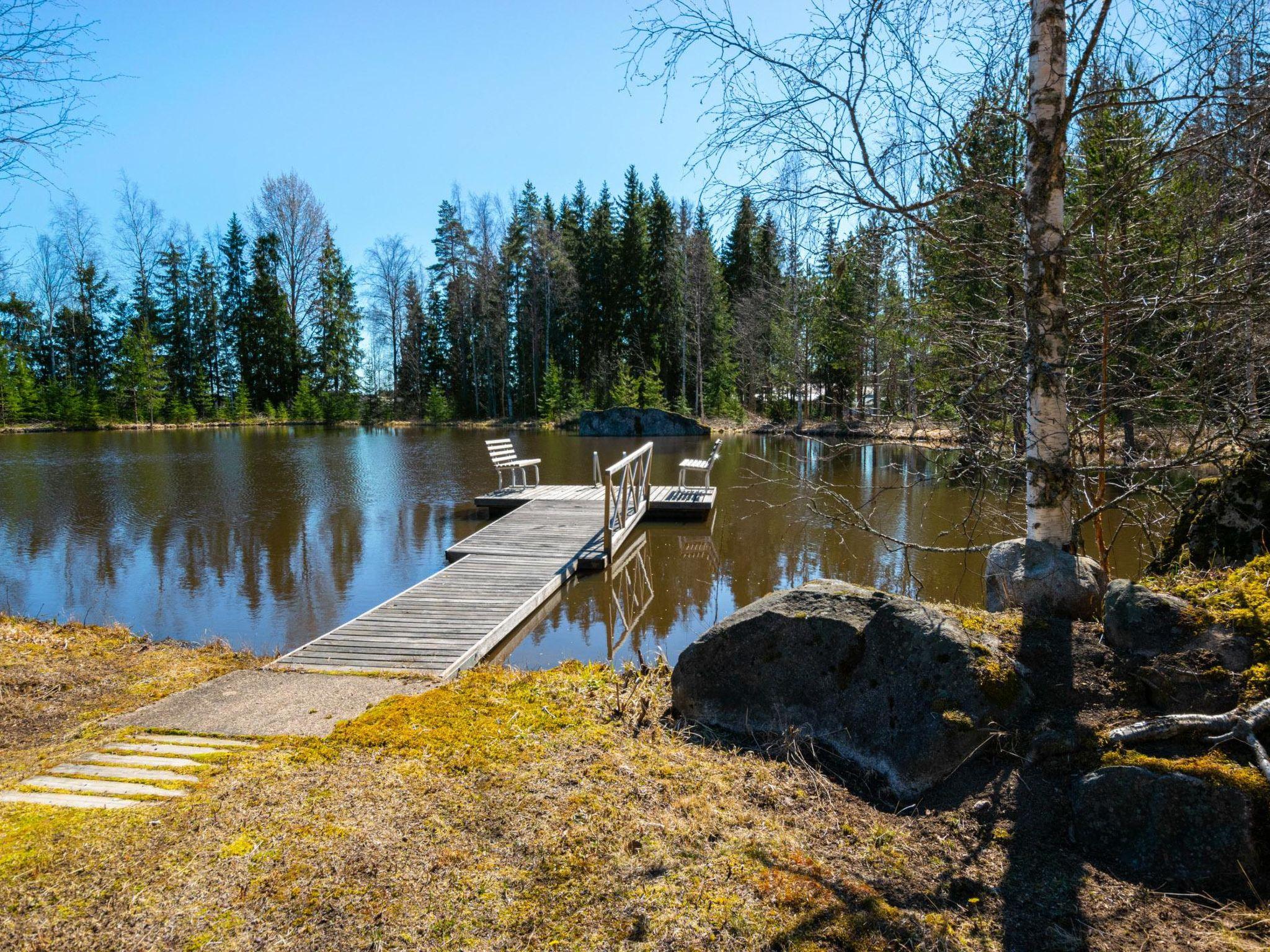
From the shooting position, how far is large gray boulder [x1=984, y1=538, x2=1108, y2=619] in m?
3.57

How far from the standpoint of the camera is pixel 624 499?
→ 506 inches

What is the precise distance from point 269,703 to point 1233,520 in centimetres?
609

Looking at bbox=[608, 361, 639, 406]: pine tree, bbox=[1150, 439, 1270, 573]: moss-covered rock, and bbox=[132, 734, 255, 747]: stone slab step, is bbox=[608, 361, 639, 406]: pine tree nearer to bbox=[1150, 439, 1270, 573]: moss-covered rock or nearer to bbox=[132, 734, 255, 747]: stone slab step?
bbox=[1150, 439, 1270, 573]: moss-covered rock

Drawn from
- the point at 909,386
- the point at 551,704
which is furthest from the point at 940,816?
the point at 909,386

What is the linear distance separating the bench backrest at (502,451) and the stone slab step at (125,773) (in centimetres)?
1232

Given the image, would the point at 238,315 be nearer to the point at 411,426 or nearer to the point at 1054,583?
the point at 411,426

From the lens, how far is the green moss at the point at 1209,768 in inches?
89.0

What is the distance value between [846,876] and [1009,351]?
331 centimetres

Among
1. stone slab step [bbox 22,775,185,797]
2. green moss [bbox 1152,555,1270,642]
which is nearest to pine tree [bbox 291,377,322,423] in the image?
stone slab step [bbox 22,775,185,797]

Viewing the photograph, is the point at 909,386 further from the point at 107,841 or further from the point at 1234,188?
the point at 107,841

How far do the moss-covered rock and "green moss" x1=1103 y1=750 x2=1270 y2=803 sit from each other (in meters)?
2.39

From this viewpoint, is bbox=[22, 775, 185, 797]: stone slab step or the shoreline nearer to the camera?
bbox=[22, 775, 185, 797]: stone slab step

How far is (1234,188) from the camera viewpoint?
3.91 metres

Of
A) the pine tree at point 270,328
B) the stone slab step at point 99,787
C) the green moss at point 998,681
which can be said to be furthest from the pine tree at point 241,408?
the green moss at point 998,681
